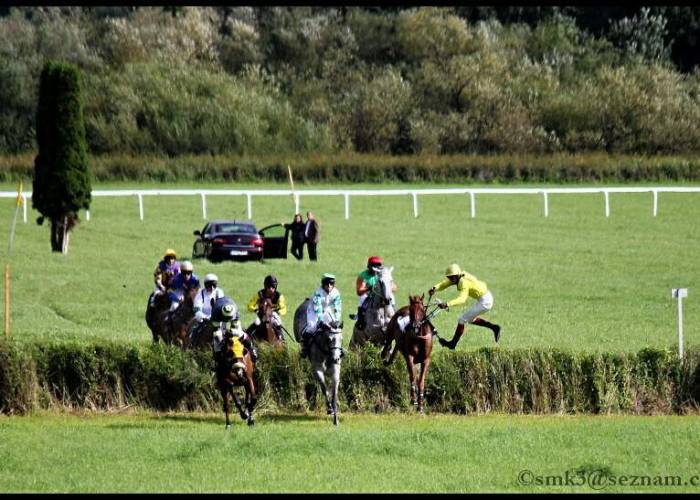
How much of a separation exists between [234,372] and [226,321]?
791mm

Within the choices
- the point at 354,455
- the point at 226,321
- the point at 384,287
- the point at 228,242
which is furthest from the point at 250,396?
the point at 228,242

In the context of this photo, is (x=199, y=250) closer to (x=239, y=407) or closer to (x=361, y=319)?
(x=361, y=319)

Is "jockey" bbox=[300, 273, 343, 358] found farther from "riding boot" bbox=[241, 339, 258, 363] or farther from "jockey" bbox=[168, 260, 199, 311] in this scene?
"jockey" bbox=[168, 260, 199, 311]

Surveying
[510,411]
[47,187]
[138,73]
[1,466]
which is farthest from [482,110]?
[1,466]

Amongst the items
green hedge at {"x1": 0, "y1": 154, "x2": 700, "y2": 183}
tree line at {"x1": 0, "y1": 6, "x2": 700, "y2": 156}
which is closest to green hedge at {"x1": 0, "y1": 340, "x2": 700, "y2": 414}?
green hedge at {"x1": 0, "y1": 154, "x2": 700, "y2": 183}

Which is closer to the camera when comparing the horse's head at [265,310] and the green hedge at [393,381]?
the green hedge at [393,381]

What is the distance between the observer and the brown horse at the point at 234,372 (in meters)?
19.2

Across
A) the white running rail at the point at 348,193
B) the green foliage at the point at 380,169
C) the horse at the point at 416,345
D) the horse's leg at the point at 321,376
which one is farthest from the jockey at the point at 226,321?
the green foliage at the point at 380,169

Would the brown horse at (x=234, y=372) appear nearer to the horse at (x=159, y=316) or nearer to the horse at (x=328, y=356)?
the horse at (x=328, y=356)

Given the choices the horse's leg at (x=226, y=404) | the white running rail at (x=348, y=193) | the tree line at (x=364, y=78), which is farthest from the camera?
the tree line at (x=364, y=78)

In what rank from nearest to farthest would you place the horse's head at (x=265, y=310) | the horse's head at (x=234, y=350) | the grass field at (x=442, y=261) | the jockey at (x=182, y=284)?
the horse's head at (x=234, y=350) → the horse's head at (x=265, y=310) → the jockey at (x=182, y=284) → the grass field at (x=442, y=261)

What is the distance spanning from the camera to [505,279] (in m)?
35.7

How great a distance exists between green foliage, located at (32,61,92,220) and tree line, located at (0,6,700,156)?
19.6 metres

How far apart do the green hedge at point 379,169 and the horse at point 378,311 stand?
107 feet
